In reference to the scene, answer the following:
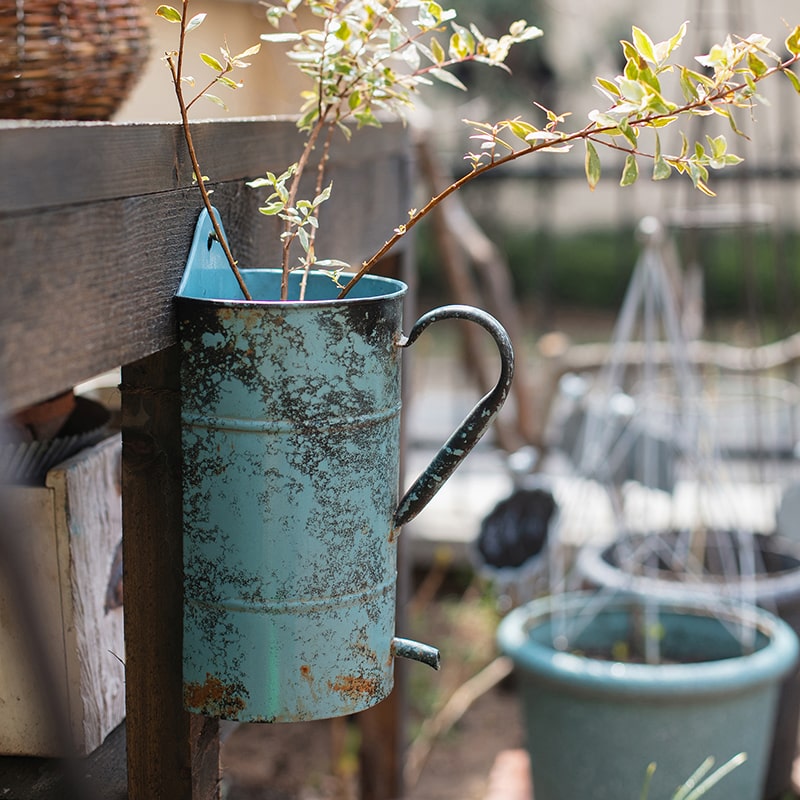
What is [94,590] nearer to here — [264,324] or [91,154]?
[264,324]

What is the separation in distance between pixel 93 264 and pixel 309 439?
10.1 inches

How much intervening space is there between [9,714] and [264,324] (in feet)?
1.89

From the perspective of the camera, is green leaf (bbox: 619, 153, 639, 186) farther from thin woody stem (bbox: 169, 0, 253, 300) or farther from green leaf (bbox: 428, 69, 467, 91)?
thin woody stem (bbox: 169, 0, 253, 300)

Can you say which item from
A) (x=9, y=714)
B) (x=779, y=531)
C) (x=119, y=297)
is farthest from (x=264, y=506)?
(x=779, y=531)

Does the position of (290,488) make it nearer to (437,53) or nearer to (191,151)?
(191,151)

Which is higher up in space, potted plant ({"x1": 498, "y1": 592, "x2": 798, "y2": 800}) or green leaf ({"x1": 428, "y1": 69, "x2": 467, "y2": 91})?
green leaf ({"x1": 428, "y1": 69, "x2": 467, "y2": 91})

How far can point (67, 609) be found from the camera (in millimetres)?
1254

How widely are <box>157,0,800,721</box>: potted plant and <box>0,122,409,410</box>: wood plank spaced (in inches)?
1.6

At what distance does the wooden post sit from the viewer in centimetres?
107

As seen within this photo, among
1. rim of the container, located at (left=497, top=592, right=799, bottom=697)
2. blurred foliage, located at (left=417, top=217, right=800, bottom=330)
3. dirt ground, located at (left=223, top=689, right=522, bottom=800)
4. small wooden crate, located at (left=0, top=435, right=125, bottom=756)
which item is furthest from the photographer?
blurred foliage, located at (left=417, top=217, right=800, bottom=330)

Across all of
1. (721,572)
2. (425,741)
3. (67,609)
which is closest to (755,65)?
(67,609)

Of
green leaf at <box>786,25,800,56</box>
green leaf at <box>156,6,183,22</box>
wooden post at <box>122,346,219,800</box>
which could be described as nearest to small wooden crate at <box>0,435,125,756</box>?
wooden post at <box>122,346,219,800</box>

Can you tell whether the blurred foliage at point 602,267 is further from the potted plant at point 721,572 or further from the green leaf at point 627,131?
the green leaf at point 627,131

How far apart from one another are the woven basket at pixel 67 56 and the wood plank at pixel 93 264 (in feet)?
0.62
